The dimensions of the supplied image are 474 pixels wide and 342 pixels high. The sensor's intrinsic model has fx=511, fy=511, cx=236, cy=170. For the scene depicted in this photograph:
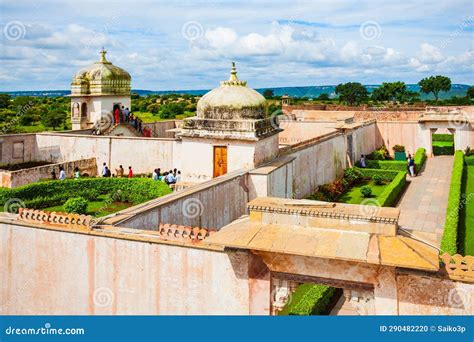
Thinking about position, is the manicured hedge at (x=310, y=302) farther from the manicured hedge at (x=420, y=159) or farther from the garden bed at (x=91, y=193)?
the manicured hedge at (x=420, y=159)

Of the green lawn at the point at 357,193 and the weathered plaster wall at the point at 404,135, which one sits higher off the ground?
the weathered plaster wall at the point at 404,135

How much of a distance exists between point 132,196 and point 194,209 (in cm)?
835

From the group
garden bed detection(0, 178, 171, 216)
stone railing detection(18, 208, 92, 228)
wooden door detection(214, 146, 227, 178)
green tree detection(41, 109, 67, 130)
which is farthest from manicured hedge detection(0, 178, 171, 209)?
green tree detection(41, 109, 67, 130)

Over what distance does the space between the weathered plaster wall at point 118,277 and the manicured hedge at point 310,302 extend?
3185 millimetres

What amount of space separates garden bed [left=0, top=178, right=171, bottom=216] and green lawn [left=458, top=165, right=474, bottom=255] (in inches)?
398

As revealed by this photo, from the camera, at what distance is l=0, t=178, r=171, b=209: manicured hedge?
18734mm

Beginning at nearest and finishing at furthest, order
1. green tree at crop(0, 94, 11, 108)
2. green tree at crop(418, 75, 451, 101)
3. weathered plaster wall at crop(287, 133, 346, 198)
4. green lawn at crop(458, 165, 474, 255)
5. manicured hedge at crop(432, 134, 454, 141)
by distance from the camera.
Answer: green lawn at crop(458, 165, 474, 255) → weathered plaster wall at crop(287, 133, 346, 198) → manicured hedge at crop(432, 134, 454, 141) → green tree at crop(0, 94, 11, 108) → green tree at crop(418, 75, 451, 101)

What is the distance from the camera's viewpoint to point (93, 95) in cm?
3056

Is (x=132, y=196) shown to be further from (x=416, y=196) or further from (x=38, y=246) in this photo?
(x=416, y=196)

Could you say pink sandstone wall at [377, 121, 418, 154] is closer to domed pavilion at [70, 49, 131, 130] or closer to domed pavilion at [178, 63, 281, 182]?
domed pavilion at [70, 49, 131, 130]

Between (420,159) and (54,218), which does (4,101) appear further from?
(54,218)

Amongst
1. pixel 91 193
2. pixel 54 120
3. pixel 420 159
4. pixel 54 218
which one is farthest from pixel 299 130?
pixel 54 218

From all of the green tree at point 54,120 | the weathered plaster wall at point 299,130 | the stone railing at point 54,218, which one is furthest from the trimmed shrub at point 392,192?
the green tree at point 54,120

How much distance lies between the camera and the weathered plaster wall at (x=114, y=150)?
24375 millimetres
